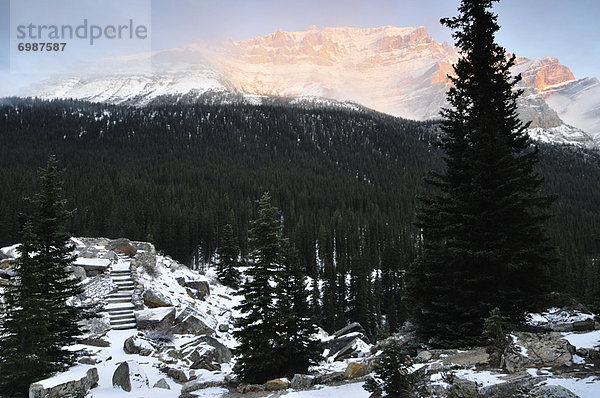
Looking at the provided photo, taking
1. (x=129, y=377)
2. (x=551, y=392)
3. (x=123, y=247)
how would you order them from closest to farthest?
(x=551, y=392) < (x=129, y=377) < (x=123, y=247)

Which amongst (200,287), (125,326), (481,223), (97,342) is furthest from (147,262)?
(481,223)

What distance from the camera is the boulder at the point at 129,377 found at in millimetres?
13102

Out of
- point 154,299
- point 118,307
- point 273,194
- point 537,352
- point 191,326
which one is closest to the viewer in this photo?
point 537,352

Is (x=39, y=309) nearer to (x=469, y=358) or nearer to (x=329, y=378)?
(x=329, y=378)

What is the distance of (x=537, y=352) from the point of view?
812cm

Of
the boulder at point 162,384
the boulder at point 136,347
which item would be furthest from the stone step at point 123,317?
the boulder at point 162,384

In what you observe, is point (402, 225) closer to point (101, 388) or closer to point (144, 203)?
point (144, 203)

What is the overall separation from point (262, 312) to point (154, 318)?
12331 mm

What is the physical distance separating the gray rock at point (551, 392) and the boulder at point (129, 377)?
13.3 meters

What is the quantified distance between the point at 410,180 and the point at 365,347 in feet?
473

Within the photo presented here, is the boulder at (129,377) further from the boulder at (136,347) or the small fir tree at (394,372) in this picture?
the small fir tree at (394,372)

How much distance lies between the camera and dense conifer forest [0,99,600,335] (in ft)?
218

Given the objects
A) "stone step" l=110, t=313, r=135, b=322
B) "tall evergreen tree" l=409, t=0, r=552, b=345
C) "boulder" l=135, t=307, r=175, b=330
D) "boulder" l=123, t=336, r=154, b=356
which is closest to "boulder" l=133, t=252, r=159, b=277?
"stone step" l=110, t=313, r=135, b=322

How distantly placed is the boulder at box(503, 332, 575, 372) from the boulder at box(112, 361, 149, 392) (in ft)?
42.4
